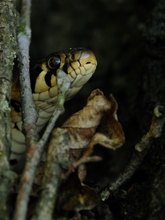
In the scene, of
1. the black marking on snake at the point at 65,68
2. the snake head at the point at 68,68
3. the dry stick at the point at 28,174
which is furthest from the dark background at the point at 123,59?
the dry stick at the point at 28,174

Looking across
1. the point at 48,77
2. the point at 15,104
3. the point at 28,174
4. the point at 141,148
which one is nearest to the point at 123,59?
the point at 48,77

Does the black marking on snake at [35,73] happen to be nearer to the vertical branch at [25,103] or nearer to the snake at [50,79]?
the snake at [50,79]

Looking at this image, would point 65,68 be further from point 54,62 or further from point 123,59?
point 123,59

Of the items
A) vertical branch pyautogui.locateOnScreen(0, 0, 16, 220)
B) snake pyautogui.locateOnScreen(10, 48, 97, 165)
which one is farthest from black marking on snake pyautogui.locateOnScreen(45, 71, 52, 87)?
vertical branch pyautogui.locateOnScreen(0, 0, 16, 220)

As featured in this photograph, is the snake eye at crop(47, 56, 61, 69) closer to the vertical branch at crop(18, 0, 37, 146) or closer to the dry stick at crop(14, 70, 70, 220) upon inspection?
the vertical branch at crop(18, 0, 37, 146)

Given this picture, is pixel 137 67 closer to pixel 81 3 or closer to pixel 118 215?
pixel 81 3
